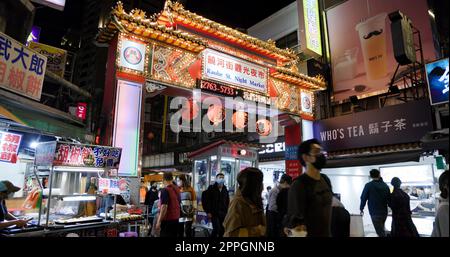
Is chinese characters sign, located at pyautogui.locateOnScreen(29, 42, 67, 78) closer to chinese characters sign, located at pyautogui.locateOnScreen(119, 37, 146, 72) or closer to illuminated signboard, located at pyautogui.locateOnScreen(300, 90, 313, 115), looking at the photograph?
chinese characters sign, located at pyautogui.locateOnScreen(119, 37, 146, 72)

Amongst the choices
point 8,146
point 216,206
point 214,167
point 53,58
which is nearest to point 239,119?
point 214,167

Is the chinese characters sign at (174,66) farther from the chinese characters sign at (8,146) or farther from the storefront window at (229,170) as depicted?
the chinese characters sign at (8,146)

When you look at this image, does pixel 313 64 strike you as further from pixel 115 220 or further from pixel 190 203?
pixel 115 220

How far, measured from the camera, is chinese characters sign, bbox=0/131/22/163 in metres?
6.46

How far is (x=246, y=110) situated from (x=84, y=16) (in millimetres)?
63322

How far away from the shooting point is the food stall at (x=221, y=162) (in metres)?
11.5

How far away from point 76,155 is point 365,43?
1136cm

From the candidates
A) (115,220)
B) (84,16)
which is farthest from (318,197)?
(84,16)

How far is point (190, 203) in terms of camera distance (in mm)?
8414

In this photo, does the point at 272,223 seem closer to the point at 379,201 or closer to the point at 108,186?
the point at 379,201

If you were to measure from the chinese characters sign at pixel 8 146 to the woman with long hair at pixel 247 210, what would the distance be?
5688 mm

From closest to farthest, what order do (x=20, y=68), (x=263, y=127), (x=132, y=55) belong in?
1. (x=20, y=68)
2. (x=132, y=55)
3. (x=263, y=127)

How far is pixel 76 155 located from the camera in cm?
585

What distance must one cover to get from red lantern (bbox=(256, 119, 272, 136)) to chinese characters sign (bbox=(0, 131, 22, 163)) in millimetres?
8299
